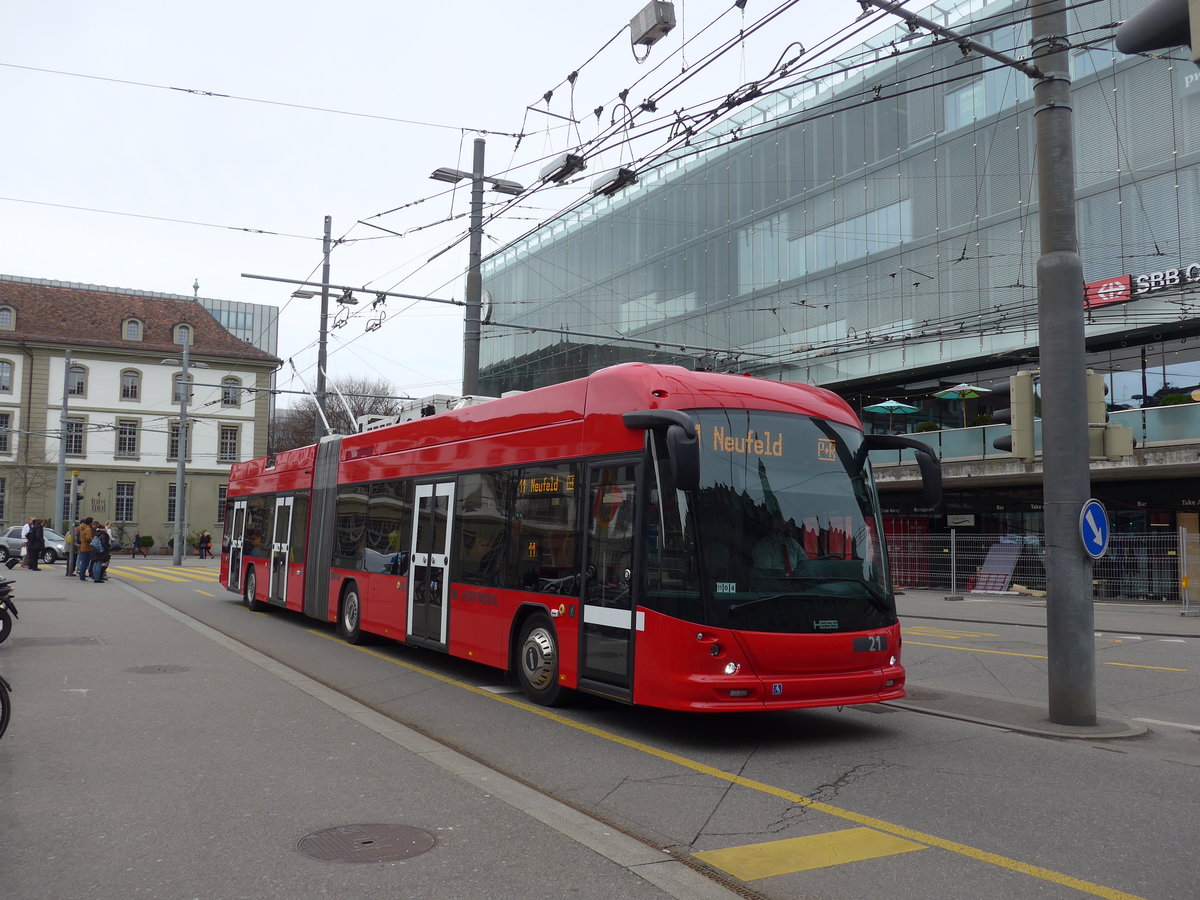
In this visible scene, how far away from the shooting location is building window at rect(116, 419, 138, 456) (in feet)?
213

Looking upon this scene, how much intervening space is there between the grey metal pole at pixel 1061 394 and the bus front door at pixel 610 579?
360cm

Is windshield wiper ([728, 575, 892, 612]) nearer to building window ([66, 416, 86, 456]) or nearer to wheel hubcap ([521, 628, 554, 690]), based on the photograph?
wheel hubcap ([521, 628, 554, 690])

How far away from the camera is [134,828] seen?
5469 mm

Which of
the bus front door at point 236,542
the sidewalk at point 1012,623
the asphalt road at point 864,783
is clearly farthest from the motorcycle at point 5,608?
the sidewalk at point 1012,623

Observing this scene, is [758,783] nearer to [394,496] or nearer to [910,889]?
[910,889]

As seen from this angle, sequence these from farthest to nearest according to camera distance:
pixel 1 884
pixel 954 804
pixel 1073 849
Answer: pixel 954 804 → pixel 1073 849 → pixel 1 884

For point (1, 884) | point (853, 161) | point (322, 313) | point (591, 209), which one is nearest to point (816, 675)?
point (1, 884)

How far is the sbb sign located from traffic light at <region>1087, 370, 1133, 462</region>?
62.2 feet

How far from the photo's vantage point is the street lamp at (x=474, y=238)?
1720 centimetres

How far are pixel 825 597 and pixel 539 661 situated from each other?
2809mm

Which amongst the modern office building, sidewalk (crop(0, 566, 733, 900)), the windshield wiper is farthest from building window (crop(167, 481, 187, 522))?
the windshield wiper

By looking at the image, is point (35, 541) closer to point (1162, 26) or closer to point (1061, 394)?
point (1061, 394)

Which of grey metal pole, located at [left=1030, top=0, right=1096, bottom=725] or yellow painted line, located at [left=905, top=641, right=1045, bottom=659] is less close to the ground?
grey metal pole, located at [left=1030, top=0, right=1096, bottom=725]

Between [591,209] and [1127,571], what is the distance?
2827cm
